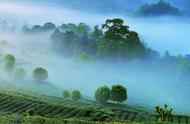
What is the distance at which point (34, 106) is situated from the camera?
93625 millimetres

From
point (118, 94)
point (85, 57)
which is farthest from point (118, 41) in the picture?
point (118, 94)

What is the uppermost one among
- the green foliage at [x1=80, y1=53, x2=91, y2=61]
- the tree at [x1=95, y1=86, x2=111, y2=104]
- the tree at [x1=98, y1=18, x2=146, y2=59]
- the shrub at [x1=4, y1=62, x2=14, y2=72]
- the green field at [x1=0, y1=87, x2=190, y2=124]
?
the tree at [x1=98, y1=18, x2=146, y2=59]

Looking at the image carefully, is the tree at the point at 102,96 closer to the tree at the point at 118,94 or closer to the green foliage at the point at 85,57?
the tree at the point at 118,94

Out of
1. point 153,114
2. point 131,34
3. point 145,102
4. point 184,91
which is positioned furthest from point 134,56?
point 153,114

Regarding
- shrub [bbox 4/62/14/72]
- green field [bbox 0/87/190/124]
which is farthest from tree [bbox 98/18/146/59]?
green field [bbox 0/87/190/124]

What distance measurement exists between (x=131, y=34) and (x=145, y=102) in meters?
44.5

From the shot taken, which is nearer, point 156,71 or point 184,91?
point 184,91

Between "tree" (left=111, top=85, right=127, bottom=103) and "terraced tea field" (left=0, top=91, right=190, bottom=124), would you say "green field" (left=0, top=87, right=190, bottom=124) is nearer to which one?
"terraced tea field" (left=0, top=91, right=190, bottom=124)

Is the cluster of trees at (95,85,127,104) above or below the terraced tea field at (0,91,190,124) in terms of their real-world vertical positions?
above

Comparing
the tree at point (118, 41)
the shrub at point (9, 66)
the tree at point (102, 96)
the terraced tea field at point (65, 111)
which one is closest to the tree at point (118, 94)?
the tree at point (102, 96)

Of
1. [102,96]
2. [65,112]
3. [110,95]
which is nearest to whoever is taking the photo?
[65,112]

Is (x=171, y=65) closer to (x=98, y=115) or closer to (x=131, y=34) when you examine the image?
(x=131, y=34)

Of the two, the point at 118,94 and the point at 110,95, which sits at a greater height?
the point at 118,94

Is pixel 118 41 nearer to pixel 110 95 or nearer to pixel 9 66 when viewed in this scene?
pixel 9 66
